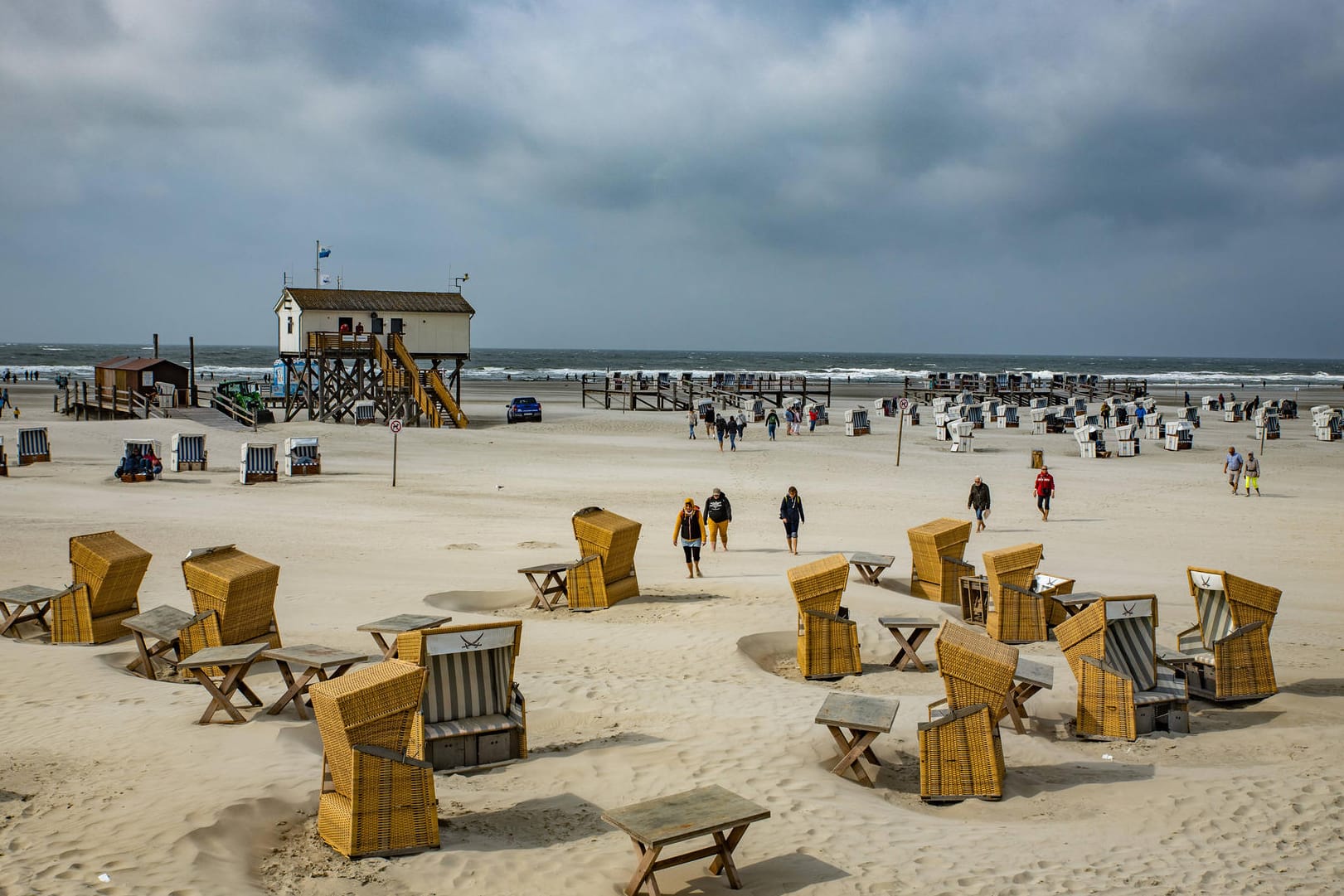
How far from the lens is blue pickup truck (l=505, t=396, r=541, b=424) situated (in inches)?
1917

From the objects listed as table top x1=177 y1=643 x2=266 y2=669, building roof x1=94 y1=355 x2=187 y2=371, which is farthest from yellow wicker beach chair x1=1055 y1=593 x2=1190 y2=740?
building roof x1=94 y1=355 x2=187 y2=371

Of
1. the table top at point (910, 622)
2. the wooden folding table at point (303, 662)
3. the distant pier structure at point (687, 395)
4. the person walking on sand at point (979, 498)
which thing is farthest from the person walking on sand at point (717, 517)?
the distant pier structure at point (687, 395)

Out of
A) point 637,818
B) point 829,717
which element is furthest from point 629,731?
point 637,818

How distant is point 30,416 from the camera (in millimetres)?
46062

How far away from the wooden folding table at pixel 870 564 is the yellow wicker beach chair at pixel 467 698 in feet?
25.1

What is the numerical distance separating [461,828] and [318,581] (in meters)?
8.53

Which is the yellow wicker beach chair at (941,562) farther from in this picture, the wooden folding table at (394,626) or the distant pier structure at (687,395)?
the distant pier structure at (687,395)

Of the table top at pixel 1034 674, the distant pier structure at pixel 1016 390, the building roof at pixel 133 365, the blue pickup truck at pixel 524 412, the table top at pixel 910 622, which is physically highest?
the building roof at pixel 133 365

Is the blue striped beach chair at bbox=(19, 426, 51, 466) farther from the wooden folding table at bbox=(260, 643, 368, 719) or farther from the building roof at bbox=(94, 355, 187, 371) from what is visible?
the wooden folding table at bbox=(260, 643, 368, 719)

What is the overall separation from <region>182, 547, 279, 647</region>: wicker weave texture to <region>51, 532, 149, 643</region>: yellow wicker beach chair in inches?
52.1

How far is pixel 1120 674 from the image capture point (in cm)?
937

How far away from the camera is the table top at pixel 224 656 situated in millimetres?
8531

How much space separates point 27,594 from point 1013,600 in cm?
1134

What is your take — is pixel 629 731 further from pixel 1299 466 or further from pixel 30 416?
pixel 30 416
